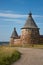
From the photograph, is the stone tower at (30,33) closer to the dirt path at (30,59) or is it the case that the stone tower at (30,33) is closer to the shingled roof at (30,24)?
the shingled roof at (30,24)

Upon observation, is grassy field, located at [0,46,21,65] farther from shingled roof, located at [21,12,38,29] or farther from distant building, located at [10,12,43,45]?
shingled roof, located at [21,12,38,29]

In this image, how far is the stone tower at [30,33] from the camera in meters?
55.0

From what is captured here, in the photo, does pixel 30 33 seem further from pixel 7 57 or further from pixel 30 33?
pixel 7 57

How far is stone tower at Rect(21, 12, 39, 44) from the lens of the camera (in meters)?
55.0

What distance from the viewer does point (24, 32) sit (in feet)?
182

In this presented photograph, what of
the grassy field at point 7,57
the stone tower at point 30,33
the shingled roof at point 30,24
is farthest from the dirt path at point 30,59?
the shingled roof at point 30,24

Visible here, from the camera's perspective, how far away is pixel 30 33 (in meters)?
55.1

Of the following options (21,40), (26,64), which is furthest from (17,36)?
(26,64)

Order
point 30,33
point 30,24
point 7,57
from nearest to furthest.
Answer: point 7,57
point 30,33
point 30,24

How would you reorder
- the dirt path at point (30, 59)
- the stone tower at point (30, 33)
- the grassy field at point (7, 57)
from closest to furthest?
1. the grassy field at point (7, 57)
2. the dirt path at point (30, 59)
3. the stone tower at point (30, 33)

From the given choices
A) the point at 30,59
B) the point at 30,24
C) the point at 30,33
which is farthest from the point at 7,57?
the point at 30,24

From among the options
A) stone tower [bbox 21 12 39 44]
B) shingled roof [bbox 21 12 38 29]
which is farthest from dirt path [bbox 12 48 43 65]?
shingled roof [bbox 21 12 38 29]

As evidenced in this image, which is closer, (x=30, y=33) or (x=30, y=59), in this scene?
(x=30, y=59)

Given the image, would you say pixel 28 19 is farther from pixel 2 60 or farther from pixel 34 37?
pixel 2 60
